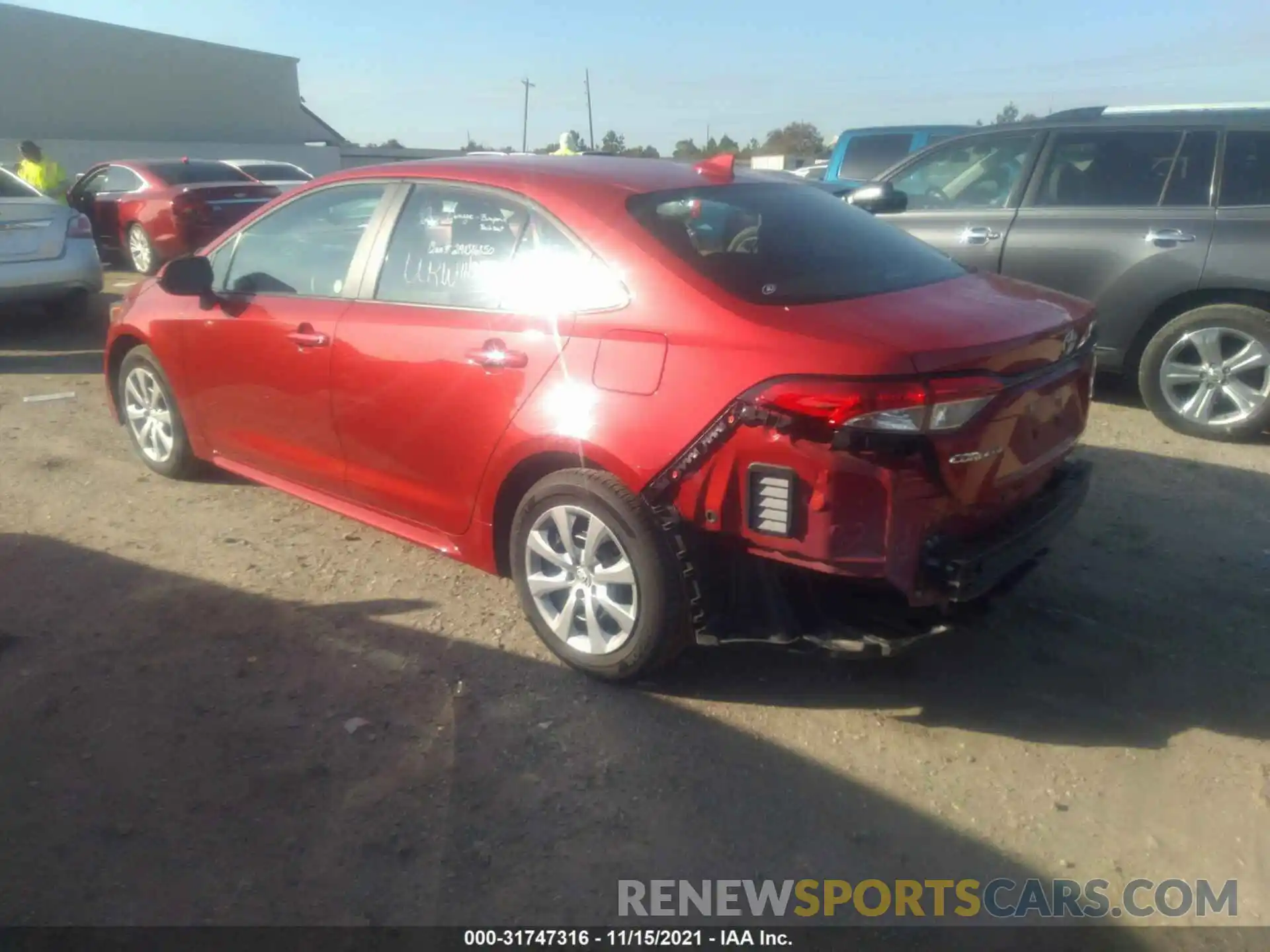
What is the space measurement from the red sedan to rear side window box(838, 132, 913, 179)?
22.8ft

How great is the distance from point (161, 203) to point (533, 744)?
461 inches

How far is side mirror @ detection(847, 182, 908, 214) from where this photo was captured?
651cm

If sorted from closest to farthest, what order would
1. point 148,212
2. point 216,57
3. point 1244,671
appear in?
point 1244,671 < point 148,212 < point 216,57

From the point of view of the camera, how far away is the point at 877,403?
285 centimetres

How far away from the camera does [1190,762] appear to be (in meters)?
3.19

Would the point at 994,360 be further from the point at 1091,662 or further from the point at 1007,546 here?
the point at 1091,662

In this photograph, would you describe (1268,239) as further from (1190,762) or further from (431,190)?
(431,190)

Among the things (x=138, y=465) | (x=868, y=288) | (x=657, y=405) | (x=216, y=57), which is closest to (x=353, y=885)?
(x=657, y=405)

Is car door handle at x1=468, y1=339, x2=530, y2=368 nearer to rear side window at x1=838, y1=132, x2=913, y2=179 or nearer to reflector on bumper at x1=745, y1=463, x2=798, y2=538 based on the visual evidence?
reflector on bumper at x1=745, y1=463, x2=798, y2=538

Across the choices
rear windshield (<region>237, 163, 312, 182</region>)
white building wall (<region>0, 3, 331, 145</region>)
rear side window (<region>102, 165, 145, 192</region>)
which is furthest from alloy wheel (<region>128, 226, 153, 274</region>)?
white building wall (<region>0, 3, 331, 145</region>)

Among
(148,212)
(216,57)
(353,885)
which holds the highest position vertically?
(216,57)

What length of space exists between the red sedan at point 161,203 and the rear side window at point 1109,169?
369 inches

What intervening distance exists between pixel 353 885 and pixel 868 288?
231 centimetres

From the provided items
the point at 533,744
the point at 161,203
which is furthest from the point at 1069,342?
the point at 161,203
